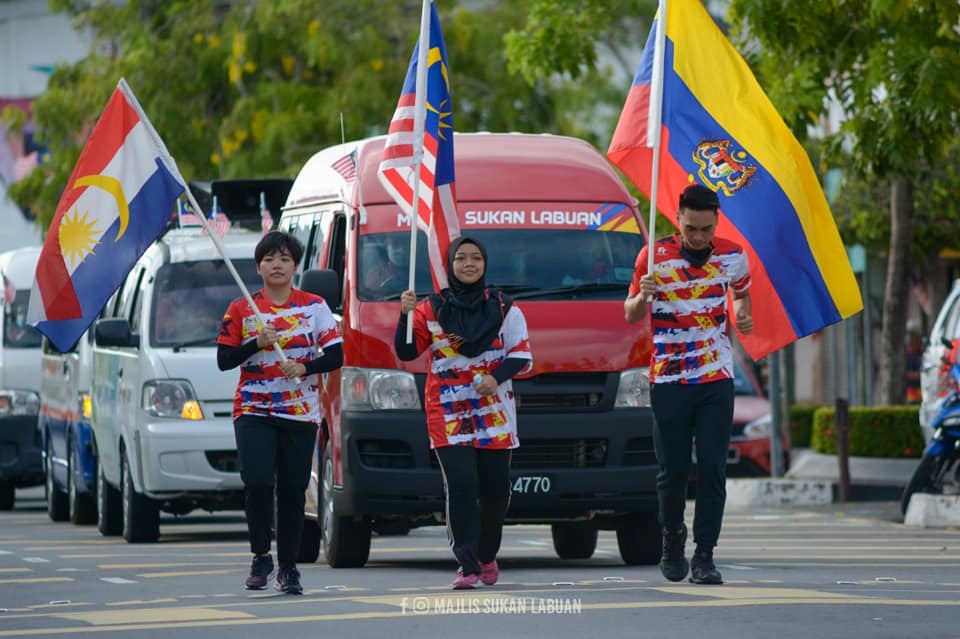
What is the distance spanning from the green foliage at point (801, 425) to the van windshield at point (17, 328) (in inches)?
403

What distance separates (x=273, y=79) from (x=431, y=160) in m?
22.6

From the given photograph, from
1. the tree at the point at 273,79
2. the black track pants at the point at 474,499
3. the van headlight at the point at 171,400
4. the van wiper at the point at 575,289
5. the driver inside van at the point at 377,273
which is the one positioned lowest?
the black track pants at the point at 474,499

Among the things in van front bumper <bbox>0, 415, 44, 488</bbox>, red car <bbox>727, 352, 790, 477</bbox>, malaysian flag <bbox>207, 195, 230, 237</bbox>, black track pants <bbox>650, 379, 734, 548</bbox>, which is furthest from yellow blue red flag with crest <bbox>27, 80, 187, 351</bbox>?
red car <bbox>727, 352, 790, 477</bbox>

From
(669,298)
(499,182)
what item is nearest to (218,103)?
(499,182)

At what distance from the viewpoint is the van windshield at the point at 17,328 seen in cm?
2445

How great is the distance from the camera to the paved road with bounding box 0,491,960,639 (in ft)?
31.3

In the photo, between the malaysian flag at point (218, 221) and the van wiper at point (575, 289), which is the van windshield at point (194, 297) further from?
the van wiper at point (575, 289)

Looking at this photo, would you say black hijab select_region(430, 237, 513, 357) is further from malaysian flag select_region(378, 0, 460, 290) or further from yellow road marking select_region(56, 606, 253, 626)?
yellow road marking select_region(56, 606, 253, 626)

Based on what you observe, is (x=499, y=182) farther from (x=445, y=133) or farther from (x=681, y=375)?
(x=681, y=375)

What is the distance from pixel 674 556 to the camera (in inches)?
460

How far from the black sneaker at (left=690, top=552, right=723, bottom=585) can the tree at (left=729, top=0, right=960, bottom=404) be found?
7320mm

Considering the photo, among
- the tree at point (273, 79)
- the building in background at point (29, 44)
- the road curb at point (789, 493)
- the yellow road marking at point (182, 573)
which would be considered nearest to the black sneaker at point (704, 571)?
the yellow road marking at point (182, 573)

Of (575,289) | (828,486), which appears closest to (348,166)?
(575,289)

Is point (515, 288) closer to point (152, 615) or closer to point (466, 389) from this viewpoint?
point (466, 389)
